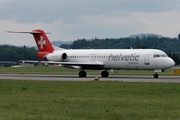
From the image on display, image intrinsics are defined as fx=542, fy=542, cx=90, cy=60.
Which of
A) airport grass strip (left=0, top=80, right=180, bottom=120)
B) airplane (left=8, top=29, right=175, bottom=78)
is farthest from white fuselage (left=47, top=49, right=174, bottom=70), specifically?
airport grass strip (left=0, top=80, right=180, bottom=120)

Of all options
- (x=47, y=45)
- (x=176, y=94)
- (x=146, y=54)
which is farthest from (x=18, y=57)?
(x=176, y=94)

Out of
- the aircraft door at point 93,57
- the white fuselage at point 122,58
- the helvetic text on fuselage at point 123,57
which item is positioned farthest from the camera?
the aircraft door at point 93,57

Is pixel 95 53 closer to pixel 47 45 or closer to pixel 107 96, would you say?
pixel 47 45

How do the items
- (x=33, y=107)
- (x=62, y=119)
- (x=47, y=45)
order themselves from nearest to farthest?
(x=62, y=119) < (x=33, y=107) < (x=47, y=45)

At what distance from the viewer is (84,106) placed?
70.8 feet

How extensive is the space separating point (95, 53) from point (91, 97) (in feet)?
103

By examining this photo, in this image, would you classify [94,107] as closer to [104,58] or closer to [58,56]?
[104,58]

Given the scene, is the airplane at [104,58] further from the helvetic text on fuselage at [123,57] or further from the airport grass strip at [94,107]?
the airport grass strip at [94,107]

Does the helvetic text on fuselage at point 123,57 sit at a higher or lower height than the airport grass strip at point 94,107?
higher

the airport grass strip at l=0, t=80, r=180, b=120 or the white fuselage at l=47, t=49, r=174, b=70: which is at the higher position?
the white fuselage at l=47, t=49, r=174, b=70

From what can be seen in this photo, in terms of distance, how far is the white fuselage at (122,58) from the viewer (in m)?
51.1

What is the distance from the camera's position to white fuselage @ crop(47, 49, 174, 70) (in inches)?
2012

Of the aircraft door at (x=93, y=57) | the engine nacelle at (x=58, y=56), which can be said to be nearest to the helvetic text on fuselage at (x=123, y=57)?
the aircraft door at (x=93, y=57)

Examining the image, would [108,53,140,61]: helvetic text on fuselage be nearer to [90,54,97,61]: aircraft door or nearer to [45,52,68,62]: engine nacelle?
[90,54,97,61]: aircraft door
